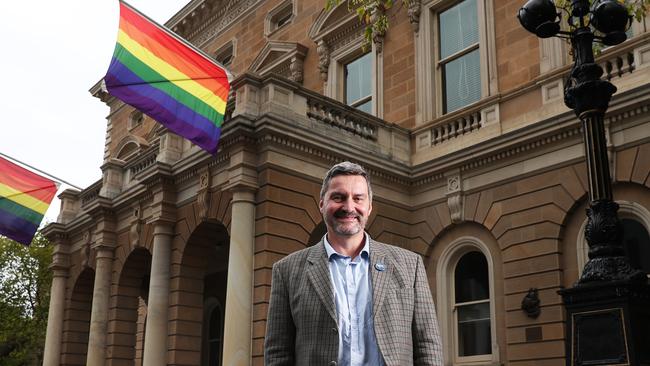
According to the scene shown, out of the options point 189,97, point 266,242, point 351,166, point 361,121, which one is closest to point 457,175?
point 361,121

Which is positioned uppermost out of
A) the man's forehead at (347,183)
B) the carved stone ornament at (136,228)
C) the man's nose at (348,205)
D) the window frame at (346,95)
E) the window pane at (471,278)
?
the window frame at (346,95)

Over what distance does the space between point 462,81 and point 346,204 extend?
47.2 feet

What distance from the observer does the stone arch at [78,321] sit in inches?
841

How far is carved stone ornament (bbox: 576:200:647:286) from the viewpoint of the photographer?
695cm

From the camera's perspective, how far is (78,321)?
71.1 feet

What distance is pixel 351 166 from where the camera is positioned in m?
3.42

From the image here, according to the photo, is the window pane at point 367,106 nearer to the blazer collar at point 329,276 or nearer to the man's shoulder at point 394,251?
the man's shoulder at point 394,251

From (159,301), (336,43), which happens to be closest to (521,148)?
(336,43)

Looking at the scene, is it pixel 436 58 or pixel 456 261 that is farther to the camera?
pixel 436 58

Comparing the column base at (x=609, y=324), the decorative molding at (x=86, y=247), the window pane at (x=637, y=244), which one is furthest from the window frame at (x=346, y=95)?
the column base at (x=609, y=324)

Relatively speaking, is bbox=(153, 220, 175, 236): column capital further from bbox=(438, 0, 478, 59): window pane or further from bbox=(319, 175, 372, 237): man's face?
bbox=(319, 175, 372, 237): man's face

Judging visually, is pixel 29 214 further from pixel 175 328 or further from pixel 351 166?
Answer: pixel 351 166

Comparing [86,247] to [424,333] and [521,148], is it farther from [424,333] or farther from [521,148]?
[424,333]

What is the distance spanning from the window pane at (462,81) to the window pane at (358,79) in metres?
2.57
